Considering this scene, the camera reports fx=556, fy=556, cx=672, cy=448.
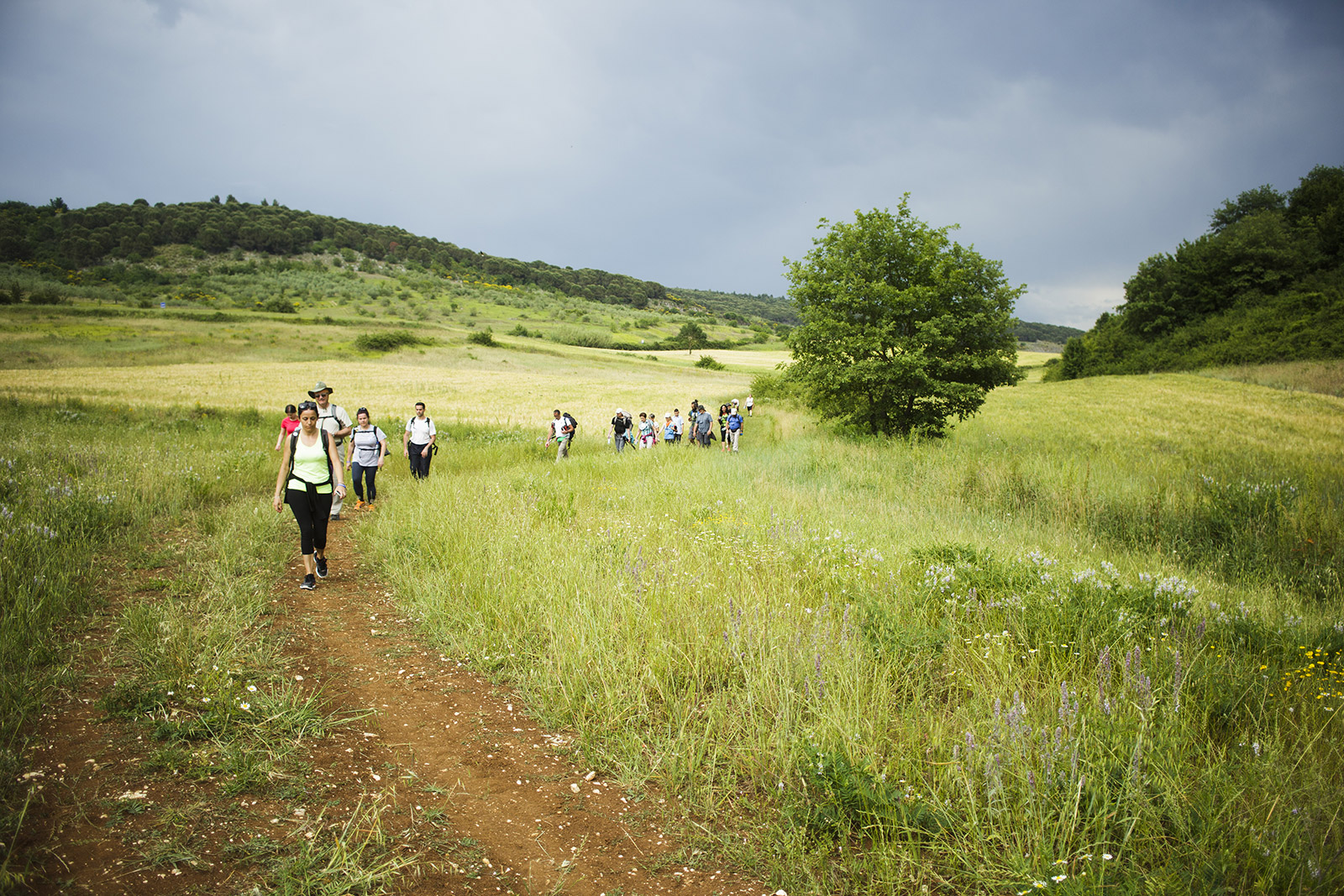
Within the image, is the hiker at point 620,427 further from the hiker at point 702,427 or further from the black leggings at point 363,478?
the black leggings at point 363,478

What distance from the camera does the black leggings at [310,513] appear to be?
6.49 meters

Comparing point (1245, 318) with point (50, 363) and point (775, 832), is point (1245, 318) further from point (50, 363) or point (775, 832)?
point (50, 363)

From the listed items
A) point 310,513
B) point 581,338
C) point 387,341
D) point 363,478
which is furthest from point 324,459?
point 581,338

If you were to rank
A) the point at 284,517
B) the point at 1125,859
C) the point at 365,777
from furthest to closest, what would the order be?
1. the point at 284,517
2. the point at 365,777
3. the point at 1125,859

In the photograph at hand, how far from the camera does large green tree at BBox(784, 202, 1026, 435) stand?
17.0 metres

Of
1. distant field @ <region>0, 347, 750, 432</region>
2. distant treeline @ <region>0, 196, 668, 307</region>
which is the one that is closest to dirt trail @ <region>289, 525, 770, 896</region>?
distant field @ <region>0, 347, 750, 432</region>

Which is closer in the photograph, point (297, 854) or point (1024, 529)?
point (297, 854)

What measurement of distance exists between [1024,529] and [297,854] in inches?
343

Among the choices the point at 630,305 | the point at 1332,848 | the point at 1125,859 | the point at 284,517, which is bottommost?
the point at 284,517

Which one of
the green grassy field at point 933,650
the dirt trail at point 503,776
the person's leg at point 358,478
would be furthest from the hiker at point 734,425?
the dirt trail at point 503,776

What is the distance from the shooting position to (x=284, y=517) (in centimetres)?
895

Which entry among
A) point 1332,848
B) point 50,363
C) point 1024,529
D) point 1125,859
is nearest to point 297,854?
point 1125,859

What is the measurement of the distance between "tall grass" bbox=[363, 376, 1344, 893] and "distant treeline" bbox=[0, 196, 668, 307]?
362ft

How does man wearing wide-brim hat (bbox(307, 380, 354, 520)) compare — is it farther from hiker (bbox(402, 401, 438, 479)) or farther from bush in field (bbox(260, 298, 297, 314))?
bush in field (bbox(260, 298, 297, 314))
